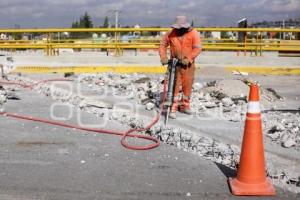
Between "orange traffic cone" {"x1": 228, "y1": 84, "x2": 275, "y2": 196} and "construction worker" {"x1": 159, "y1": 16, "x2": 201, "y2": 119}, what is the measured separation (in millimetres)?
3551

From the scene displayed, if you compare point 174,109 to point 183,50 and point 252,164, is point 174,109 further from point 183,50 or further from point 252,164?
point 252,164

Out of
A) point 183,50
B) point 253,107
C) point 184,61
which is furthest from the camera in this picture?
point 183,50

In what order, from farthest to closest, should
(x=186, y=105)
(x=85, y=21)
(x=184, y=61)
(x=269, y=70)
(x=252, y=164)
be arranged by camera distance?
(x=85, y=21)
(x=269, y=70)
(x=186, y=105)
(x=184, y=61)
(x=252, y=164)

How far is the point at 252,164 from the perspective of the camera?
4809 millimetres

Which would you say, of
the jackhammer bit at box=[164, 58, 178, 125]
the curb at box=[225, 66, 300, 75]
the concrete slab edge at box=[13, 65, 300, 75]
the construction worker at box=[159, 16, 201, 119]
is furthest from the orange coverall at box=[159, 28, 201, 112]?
the curb at box=[225, 66, 300, 75]

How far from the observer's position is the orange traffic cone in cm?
472

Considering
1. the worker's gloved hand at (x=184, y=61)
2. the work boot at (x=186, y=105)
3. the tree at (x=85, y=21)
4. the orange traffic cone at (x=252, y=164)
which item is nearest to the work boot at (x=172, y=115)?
the work boot at (x=186, y=105)

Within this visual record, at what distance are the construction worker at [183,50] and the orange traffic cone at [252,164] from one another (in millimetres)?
3551

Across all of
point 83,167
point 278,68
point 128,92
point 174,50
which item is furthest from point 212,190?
point 278,68

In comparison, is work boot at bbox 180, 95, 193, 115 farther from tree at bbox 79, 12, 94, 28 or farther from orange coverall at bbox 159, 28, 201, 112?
tree at bbox 79, 12, 94, 28

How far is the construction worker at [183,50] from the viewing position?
8.41 m

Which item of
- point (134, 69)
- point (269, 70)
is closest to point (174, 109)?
point (134, 69)

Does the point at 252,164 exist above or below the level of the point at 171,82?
below

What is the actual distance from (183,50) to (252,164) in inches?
158
